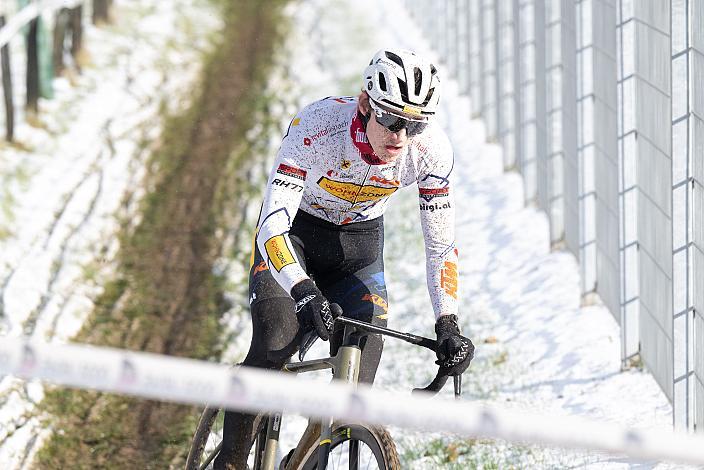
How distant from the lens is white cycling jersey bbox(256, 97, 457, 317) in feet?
16.3

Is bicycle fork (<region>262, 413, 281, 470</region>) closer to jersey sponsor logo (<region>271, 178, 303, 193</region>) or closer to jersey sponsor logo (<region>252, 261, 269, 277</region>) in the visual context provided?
jersey sponsor logo (<region>252, 261, 269, 277</region>)

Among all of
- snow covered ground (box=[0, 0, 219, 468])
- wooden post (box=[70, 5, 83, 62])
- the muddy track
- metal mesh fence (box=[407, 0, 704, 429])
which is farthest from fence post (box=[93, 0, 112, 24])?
metal mesh fence (box=[407, 0, 704, 429])

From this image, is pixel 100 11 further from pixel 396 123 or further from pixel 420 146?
pixel 396 123

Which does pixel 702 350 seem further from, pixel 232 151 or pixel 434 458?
pixel 232 151

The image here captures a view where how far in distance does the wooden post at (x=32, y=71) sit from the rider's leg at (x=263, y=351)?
1001 centimetres

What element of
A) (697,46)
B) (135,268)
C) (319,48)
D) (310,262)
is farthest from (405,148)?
(319,48)

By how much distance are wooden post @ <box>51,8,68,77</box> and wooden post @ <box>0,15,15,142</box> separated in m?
2.70

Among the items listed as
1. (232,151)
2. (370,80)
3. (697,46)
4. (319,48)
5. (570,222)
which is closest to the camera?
(370,80)

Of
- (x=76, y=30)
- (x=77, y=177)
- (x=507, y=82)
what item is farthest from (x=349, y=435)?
(x=76, y=30)

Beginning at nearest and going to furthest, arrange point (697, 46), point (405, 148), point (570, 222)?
1. point (405, 148)
2. point (697, 46)
3. point (570, 222)

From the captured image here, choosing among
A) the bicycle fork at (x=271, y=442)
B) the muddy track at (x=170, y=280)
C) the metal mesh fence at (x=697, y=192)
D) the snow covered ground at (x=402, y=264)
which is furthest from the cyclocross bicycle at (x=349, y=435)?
the muddy track at (x=170, y=280)

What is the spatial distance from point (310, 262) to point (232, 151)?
27.1 ft

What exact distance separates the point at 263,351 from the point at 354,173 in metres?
0.90

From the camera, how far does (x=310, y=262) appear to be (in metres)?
5.37
